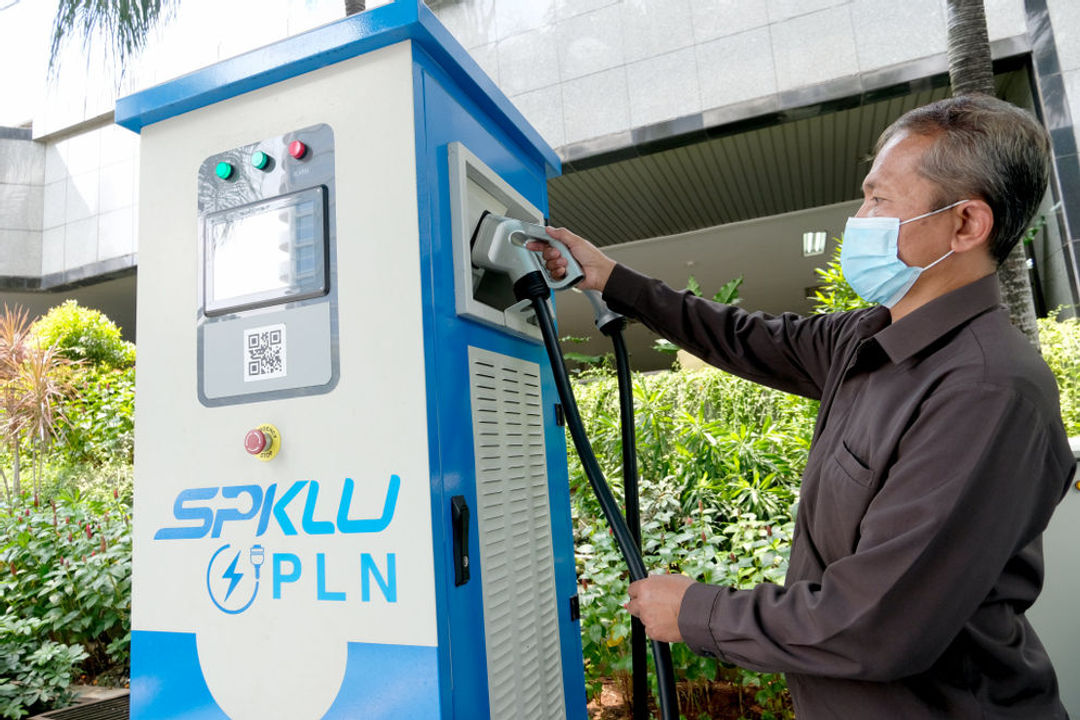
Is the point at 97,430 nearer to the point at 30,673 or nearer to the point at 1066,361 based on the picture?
the point at 30,673

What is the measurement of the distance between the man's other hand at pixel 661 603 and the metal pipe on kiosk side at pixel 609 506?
0.13m

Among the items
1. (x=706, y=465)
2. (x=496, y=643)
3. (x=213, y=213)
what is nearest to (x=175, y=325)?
(x=213, y=213)

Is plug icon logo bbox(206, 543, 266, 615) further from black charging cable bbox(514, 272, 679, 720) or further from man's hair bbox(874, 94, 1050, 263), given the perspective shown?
Result: man's hair bbox(874, 94, 1050, 263)

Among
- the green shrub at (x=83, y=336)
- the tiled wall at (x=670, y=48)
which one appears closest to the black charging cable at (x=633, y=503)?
the tiled wall at (x=670, y=48)

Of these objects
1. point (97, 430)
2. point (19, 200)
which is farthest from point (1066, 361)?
point (19, 200)

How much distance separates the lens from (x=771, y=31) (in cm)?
713

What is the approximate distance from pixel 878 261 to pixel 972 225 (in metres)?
0.16

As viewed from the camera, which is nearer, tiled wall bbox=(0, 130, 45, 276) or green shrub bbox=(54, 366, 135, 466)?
green shrub bbox=(54, 366, 135, 466)

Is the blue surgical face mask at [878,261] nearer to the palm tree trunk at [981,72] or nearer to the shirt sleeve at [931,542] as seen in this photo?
the shirt sleeve at [931,542]

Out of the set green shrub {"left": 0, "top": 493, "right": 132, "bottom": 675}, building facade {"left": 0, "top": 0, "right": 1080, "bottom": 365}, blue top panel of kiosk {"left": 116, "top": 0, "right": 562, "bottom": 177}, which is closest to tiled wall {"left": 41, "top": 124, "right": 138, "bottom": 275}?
building facade {"left": 0, "top": 0, "right": 1080, "bottom": 365}

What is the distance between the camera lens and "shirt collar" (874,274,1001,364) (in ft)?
3.87

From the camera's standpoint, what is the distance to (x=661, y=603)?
123 centimetres

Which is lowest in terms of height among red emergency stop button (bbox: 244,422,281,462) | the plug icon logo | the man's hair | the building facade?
the plug icon logo

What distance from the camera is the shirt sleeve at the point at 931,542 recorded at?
3.19 ft
